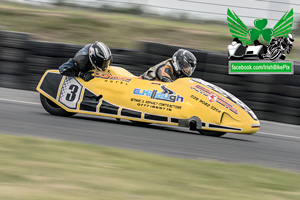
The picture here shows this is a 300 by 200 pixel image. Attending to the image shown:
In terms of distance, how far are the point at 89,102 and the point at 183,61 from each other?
1.53 metres

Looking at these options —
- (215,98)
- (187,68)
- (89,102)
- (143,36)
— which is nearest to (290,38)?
(143,36)

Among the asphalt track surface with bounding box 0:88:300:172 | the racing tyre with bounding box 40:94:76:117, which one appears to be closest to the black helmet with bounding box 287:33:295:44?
the asphalt track surface with bounding box 0:88:300:172

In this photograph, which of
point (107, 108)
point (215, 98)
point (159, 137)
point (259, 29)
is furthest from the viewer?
point (259, 29)

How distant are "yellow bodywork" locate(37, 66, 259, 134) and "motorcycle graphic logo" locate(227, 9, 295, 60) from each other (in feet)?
14.3

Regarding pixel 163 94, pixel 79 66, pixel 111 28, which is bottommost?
pixel 163 94

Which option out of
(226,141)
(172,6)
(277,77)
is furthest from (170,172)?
(172,6)

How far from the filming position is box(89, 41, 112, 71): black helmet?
832 cm

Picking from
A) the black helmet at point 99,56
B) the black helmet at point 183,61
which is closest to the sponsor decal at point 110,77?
the black helmet at point 99,56

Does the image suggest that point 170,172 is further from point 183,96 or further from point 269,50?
point 269,50

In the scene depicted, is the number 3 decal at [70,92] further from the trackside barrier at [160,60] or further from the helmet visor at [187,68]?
the trackside barrier at [160,60]

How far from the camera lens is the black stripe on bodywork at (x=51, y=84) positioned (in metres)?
8.35

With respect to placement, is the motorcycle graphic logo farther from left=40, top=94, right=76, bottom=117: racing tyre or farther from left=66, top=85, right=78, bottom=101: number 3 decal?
left=40, top=94, right=76, bottom=117: racing tyre

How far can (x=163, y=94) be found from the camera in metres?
7.82

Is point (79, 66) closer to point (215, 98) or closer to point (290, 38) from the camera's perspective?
point (215, 98)
